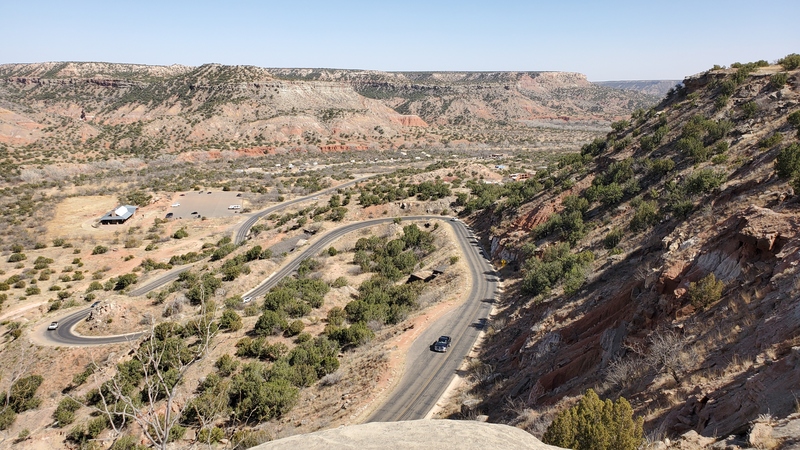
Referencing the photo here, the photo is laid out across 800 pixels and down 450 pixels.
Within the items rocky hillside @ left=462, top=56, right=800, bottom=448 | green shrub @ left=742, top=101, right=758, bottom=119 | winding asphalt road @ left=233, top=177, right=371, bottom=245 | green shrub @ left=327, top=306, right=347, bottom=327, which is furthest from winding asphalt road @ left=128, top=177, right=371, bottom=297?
green shrub @ left=742, top=101, right=758, bottom=119

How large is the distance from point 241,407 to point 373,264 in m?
30.6

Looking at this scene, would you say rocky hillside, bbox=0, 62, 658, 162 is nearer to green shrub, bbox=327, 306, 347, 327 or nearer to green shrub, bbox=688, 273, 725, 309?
green shrub, bbox=327, 306, 347, 327

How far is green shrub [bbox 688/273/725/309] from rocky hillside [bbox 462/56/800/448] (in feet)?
0.16

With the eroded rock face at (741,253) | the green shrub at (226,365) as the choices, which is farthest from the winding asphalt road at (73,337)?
the eroded rock face at (741,253)

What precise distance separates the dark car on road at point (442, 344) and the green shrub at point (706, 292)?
17768mm

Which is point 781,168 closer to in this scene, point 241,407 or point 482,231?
point 241,407

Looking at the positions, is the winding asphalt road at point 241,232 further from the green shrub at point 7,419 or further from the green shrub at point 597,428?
the green shrub at point 597,428

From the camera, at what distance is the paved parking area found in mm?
85938

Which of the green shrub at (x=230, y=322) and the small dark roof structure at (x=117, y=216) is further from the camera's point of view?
the small dark roof structure at (x=117, y=216)

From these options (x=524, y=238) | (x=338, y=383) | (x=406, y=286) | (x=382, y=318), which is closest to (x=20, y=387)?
(x=338, y=383)

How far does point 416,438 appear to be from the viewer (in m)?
11.0

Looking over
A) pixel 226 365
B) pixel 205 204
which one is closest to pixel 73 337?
pixel 226 365

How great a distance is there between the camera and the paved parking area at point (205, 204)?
282 ft

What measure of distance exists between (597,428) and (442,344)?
20638mm
